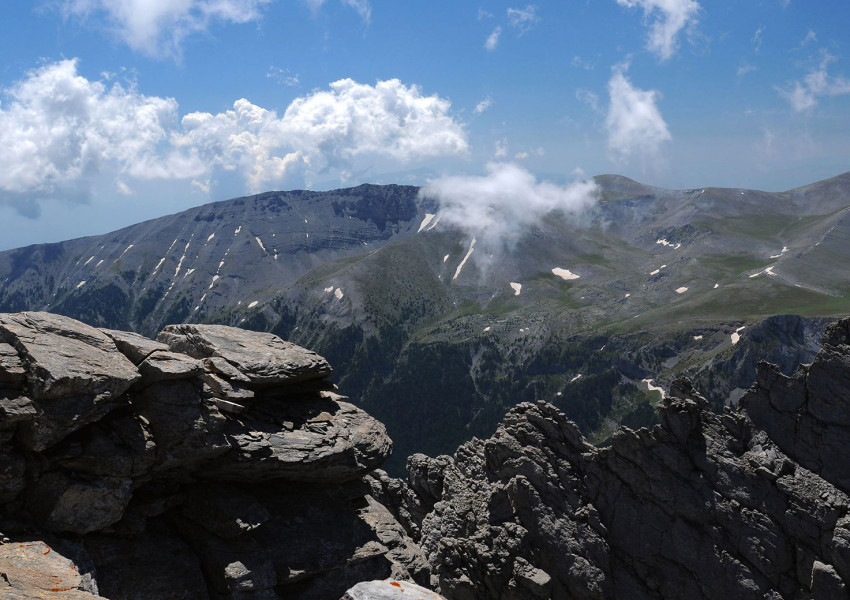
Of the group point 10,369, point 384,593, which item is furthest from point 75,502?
point 384,593

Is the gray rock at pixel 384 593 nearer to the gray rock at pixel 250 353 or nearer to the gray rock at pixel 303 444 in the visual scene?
the gray rock at pixel 303 444

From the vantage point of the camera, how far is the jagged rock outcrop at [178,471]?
2800cm

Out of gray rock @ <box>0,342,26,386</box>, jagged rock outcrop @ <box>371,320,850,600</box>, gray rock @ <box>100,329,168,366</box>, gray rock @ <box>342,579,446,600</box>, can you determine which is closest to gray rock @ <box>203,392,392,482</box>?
gray rock @ <box>100,329,168,366</box>

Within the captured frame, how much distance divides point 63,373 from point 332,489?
19735 mm

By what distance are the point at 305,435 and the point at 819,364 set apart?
3763 cm

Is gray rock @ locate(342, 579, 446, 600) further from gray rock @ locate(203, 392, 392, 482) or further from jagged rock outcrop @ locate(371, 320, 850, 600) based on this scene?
jagged rock outcrop @ locate(371, 320, 850, 600)

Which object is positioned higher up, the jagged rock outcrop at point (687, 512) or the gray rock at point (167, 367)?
the gray rock at point (167, 367)

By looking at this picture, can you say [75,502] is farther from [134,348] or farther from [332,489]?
[332,489]

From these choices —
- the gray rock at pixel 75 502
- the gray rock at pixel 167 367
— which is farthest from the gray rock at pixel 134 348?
the gray rock at pixel 75 502

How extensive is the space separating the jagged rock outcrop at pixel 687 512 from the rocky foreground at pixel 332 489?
0.42ft

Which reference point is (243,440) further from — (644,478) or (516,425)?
(644,478)

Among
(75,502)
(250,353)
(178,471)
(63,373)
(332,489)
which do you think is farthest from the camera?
(332,489)

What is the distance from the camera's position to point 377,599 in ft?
63.5

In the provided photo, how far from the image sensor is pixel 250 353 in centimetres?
3981
